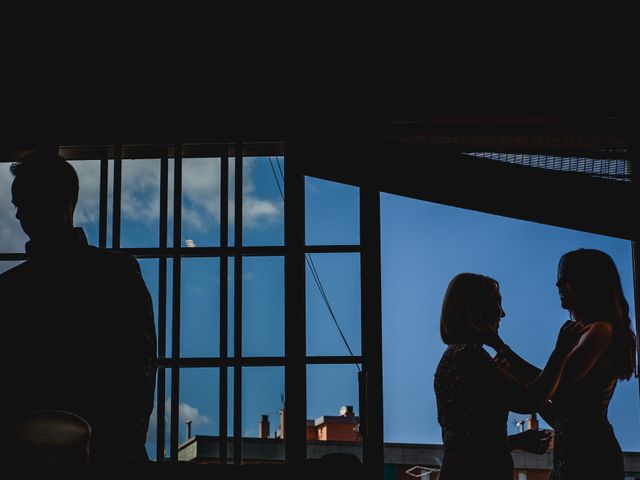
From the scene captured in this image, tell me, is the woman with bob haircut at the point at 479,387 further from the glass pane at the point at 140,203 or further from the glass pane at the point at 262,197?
the glass pane at the point at 140,203

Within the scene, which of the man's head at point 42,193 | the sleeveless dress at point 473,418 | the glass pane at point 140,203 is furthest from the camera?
the glass pane at point 140,203

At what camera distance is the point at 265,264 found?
3.09 m

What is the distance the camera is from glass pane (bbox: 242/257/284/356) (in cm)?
304

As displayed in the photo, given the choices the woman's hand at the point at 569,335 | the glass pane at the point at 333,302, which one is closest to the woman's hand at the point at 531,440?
the woman's hand at the point at 569,335

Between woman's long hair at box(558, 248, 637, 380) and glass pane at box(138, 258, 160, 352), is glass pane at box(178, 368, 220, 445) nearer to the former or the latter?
glass pane at box(138, 258, 160, 352)

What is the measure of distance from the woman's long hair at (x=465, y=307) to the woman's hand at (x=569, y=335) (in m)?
0.24

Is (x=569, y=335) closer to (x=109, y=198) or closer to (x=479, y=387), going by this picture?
(x=479, y=387)

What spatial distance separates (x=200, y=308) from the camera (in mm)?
3104

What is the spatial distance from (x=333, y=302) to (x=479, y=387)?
104cm

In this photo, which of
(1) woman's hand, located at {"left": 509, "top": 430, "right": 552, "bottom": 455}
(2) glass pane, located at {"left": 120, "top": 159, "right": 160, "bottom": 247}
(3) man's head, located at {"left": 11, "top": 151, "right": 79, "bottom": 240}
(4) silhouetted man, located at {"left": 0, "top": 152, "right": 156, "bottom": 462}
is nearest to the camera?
(4) silhouetted man, located at {"left": 0, "top": 152, "right": 156, "bottom": 462}

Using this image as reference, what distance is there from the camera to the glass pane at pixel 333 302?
298 cm

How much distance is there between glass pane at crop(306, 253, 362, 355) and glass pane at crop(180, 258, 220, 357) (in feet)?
1.27

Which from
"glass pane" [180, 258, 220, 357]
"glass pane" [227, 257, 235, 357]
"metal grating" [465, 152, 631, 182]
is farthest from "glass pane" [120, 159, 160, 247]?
"metal grating" [465, 152, 631, 182]

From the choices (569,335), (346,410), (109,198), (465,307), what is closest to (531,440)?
(569,335)
